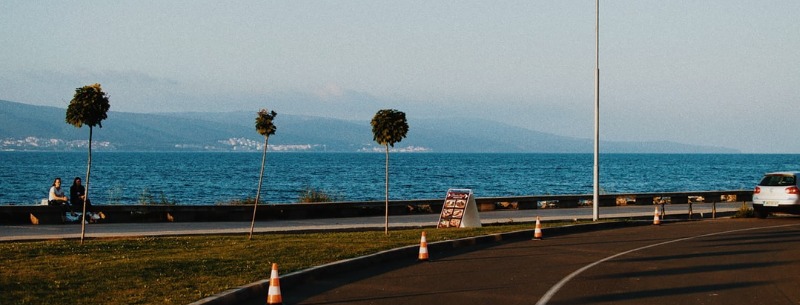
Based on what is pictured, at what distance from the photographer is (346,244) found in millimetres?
18906

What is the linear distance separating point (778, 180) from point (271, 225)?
52.5ft

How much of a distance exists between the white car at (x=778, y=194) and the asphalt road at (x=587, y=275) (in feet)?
25.6

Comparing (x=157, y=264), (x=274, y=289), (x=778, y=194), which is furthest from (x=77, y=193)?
(x=778, y=194)

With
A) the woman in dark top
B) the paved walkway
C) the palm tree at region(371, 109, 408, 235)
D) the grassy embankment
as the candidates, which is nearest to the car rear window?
the paved walkway

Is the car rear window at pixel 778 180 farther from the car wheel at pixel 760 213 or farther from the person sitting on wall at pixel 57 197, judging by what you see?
the person sitting on wall at pixel 57 197

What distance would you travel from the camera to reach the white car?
29.7 m

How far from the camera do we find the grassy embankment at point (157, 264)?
38.7ft

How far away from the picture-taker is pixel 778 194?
2994 cm

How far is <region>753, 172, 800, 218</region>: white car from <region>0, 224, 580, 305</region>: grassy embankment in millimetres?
13553

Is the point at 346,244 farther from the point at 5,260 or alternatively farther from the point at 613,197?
the point at 613,197

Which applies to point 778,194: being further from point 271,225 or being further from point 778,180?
point 271,225

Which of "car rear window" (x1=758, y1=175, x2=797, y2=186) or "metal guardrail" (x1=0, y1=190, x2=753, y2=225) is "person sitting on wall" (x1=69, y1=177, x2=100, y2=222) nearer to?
"metal guardrail" (x1=0, y1=190, x2=753, y2=225)

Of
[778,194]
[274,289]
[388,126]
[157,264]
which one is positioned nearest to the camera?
[274,289]

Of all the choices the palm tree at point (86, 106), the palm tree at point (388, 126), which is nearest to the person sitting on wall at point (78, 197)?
the palm tree at point (86, 106)
